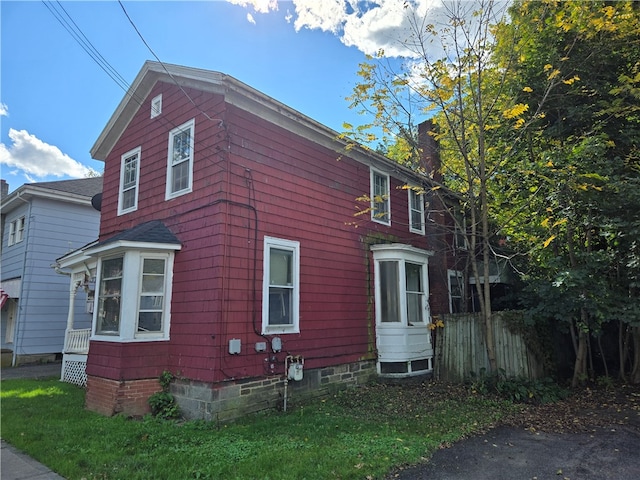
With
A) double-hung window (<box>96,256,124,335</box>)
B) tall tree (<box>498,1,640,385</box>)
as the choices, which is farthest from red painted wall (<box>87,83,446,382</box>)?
tall tree (<box>498,1,640,385</box>)

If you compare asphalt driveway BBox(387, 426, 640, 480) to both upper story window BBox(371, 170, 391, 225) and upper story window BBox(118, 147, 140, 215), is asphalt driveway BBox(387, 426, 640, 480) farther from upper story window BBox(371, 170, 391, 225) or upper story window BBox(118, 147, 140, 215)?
upper story window BBox(118, 147, 140, 215)

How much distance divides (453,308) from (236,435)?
9.74m

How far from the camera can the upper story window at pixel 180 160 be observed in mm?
8271

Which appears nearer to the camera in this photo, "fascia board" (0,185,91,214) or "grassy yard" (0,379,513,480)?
"grassy yard" (0,379,513,480)

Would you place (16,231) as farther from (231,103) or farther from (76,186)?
(231,103)

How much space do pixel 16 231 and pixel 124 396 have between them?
43.4ft

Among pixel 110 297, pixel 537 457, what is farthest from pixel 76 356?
pixel 537 457

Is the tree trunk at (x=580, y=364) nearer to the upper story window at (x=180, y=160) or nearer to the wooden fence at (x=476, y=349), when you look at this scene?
the wooden fence at (x=476, y=349)

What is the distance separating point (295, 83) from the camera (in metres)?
9.27

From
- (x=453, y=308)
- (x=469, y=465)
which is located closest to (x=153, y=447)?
(x=469, y=465)

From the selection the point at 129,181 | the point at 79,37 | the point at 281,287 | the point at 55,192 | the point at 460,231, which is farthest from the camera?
the point at 55,192

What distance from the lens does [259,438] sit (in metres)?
5.99

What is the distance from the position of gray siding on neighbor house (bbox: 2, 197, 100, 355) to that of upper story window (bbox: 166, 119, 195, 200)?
958cm

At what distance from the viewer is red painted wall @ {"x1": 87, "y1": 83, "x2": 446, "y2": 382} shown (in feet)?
23.9
